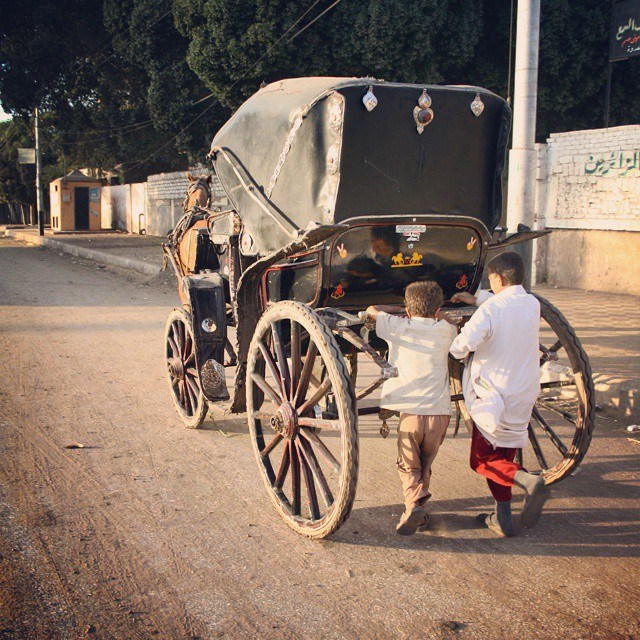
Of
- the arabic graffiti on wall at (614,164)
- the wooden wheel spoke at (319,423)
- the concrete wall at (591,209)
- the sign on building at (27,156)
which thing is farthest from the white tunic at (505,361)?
the sign on building at (27,156)

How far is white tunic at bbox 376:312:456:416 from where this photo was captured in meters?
3.67

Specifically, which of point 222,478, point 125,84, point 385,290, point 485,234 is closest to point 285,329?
point 385,290

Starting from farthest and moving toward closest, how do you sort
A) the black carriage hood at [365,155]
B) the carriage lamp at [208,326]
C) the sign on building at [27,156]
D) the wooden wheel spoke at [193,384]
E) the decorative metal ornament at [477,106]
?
the sign on building at [27,156] → the wooden wheel spoke at [193,384] → the carriage lamp at [208,326] → the decorative metal ornament at [477,106] → the black carriage hood at [365,155]

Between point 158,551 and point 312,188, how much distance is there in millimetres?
2157

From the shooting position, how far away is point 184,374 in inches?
218

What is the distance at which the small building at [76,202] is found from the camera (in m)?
30.2

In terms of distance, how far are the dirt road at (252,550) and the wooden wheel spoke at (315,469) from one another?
10.9 inches

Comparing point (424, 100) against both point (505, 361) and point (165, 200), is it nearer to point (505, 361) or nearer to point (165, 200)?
point (505, 361)

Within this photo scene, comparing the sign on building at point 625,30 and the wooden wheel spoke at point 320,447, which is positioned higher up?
the sign on building at point 625,30

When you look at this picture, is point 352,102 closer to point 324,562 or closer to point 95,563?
point 324,562

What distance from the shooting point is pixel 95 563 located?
340 cm

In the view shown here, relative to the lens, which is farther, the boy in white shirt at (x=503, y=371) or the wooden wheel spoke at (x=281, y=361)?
the wooden wheel spoke at (x=281, y=361)

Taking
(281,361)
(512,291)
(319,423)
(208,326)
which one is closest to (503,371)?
(512,291)

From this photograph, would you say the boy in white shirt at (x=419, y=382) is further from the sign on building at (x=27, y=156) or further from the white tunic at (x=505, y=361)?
the sign on building at (x=27, y=156)
